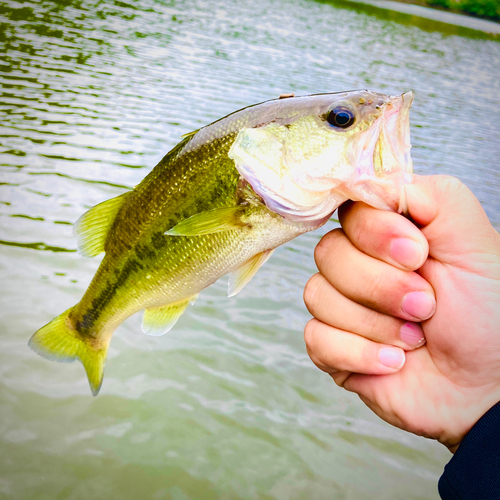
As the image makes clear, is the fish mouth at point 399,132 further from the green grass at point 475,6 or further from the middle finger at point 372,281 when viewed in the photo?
the green grass at point 475,6

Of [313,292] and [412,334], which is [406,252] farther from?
[313,292]

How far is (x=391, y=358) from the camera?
175cm

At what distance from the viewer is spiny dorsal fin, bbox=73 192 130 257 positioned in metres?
2.20

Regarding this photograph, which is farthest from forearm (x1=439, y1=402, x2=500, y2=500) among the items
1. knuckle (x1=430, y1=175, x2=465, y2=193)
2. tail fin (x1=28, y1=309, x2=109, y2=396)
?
tail fin (x1=28, y1=309, x2=109, y2=396)

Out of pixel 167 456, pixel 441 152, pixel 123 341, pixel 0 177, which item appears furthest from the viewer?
pixel 441 152

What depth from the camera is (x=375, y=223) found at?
164 cm

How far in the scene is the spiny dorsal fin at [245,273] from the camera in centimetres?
195

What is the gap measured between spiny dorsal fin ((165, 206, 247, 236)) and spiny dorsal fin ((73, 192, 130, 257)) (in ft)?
1.89

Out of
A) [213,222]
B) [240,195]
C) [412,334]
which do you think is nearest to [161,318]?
[213,222]

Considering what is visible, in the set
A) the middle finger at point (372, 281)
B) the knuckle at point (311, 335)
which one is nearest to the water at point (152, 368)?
the knuckle at point (311, 335)

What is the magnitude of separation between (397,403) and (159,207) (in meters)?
1.35

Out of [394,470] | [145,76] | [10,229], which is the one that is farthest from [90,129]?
[394,470]

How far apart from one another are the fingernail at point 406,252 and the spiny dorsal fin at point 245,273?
560 millimetres

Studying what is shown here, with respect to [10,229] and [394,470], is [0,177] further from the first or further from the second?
[394,470]
